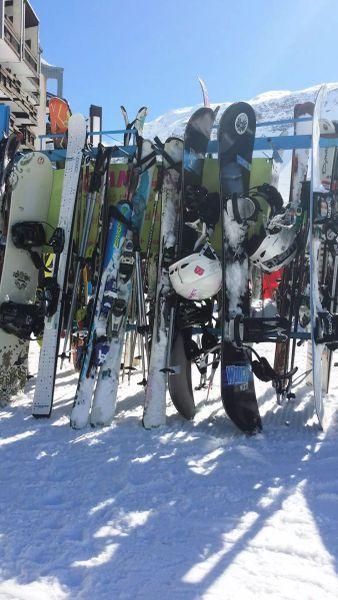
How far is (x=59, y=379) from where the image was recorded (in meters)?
5.08

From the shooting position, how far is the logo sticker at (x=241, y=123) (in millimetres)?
3711

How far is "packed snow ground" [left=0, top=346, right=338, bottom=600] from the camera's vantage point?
66.9 inches

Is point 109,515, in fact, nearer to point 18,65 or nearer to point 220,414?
point 220,414

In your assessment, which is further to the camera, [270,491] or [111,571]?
[270,491]

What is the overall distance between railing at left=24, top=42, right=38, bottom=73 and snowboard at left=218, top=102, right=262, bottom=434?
23447mm

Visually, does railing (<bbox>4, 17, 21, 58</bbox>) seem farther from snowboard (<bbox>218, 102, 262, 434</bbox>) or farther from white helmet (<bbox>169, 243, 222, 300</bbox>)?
white helmet (<bbox>169, 243, 222, 300</bbox>)

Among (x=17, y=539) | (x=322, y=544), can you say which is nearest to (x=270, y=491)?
(x=322, y=544)

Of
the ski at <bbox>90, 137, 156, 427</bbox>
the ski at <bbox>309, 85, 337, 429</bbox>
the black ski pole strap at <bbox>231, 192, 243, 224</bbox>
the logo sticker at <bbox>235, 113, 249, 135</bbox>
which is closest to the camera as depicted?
the ski at <bbox>309, 85, 337, 429</bbox>

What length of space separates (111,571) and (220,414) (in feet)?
7.07

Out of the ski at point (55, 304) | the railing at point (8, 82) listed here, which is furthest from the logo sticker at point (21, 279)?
the railing at point (8, 82)

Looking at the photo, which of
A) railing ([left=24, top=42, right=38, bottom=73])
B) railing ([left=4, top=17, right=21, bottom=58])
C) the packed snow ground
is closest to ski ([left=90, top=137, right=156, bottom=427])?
the packed snow ground

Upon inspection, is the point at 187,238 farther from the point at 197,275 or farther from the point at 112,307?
the point at 112,307

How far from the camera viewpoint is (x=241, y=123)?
373 cm

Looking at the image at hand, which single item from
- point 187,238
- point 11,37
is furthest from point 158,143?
point 11,37
